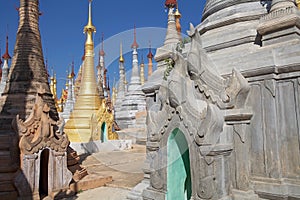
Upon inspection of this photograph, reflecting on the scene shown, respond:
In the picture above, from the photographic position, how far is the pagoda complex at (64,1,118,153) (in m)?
17.4

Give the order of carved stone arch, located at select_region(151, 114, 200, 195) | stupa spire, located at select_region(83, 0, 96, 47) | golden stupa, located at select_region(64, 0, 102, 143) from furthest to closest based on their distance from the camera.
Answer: stupa spire, located at select_region(83, 0, 96, 47), golden stupa, located at select_region(64, 0, 102, 143), carved stone arch, located at select_region(151, 114, 200, 195)

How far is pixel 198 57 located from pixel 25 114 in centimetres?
633

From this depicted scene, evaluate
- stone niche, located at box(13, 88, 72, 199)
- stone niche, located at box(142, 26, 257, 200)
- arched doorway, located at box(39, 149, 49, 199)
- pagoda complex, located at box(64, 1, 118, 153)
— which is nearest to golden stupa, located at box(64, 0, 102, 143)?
pagoda complex, located at box(64, 1, 118, 153)

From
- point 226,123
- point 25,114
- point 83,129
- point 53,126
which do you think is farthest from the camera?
point 83,129

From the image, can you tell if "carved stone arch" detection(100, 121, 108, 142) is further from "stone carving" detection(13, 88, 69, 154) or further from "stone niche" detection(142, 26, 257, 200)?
"stone niche" detection(142, 26, 257, 200)

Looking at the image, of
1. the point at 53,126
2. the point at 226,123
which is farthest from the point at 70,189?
the point at 226,123

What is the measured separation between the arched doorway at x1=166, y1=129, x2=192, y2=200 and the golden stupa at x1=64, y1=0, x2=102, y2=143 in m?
13.1

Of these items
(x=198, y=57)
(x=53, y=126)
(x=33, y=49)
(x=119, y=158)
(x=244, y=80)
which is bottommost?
(x=119, y=158)

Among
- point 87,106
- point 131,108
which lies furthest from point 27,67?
point 131,108

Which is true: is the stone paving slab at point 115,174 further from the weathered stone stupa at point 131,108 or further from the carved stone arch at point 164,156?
the weathered stone stupa at point 131,108

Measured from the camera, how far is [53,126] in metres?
7.51

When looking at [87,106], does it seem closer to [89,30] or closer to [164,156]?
[89,30]

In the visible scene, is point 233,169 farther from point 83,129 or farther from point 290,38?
point 83,129

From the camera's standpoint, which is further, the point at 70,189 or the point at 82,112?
the point at 82,112
